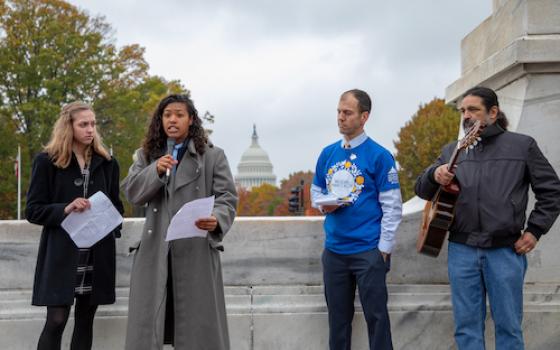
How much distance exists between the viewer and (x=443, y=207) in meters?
4.44

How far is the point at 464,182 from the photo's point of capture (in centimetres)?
→ 448

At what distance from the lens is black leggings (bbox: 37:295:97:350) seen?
453 centimetres

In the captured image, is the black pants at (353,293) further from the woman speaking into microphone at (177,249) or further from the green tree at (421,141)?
the green tree at (421,141)

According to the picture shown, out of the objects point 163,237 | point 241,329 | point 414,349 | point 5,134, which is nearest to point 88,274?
point 163,237

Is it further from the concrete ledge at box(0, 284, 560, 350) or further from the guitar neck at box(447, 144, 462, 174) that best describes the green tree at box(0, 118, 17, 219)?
the guitar neck at box(447, 144, 462, 174)

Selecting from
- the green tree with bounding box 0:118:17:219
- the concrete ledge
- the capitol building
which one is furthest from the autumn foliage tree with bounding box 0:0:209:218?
the capitol building

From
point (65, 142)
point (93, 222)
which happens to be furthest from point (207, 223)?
point (65, 142)

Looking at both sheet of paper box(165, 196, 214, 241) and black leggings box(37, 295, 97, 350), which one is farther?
black leggings box(37, 295, 97, 350)

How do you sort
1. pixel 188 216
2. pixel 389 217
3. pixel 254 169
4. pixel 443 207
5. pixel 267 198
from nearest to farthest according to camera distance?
pixel 188 216, pixel 443 207, pixel 389 217, pixel 267 198, pixel 254 169

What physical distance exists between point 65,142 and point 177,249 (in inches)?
41.5

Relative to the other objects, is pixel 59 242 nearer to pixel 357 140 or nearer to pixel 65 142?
pixel 65 142

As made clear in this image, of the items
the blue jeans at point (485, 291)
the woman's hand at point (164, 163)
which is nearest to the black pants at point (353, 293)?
the blue jeans at point (485, 291)

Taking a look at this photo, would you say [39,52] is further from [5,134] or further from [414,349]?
[414,349]

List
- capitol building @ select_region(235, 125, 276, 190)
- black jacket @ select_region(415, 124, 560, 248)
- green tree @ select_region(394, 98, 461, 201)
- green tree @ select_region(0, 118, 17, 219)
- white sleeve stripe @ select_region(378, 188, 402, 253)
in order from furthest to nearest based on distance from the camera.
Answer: capitol building @ select_region(235, 125, 276, 190), green tree @ select_region(394, 98, 461, 201), green tree @ select_region(0, 118, 17, 219), white sleeve stripe @ select_region(378, 188, 402, 253), black jacket @ select_region(415, 124, 560, 248)
